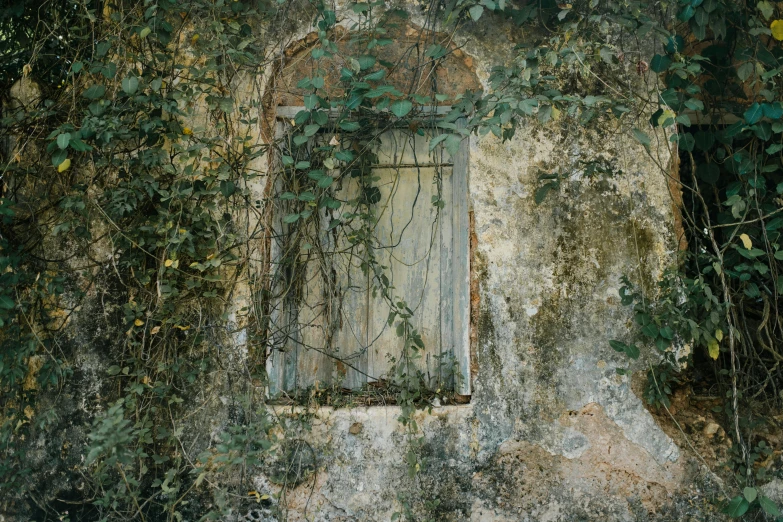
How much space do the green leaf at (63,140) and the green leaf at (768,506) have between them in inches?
129

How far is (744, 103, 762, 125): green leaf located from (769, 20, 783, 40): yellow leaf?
1.11ft

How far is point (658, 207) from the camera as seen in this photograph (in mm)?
3463

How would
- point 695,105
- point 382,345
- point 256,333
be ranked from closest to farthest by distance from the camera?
point 695,105 < point 256,333 < point 382,345

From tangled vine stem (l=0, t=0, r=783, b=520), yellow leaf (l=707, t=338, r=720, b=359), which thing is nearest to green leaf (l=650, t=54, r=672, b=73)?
tangled vine stem (l=0, t=0, r=783, b=520)

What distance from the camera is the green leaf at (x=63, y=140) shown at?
3.12m

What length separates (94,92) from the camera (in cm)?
332

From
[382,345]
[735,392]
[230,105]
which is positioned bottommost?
[735,392]

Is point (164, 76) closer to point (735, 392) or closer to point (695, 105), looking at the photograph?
point (695, 105)

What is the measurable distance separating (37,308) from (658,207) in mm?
2960

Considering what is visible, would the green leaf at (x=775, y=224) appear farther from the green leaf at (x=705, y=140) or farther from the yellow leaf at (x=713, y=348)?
the yellow leaf at (x=713, y=348)

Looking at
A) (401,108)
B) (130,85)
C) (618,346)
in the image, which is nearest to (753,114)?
(618,346)

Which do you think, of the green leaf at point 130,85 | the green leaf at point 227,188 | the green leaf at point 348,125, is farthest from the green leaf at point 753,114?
the green leaf at point 130,85

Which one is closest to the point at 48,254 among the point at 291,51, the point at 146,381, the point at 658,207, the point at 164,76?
the point at 146,381

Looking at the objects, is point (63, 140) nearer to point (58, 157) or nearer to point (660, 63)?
Answer: point (58, 157)
